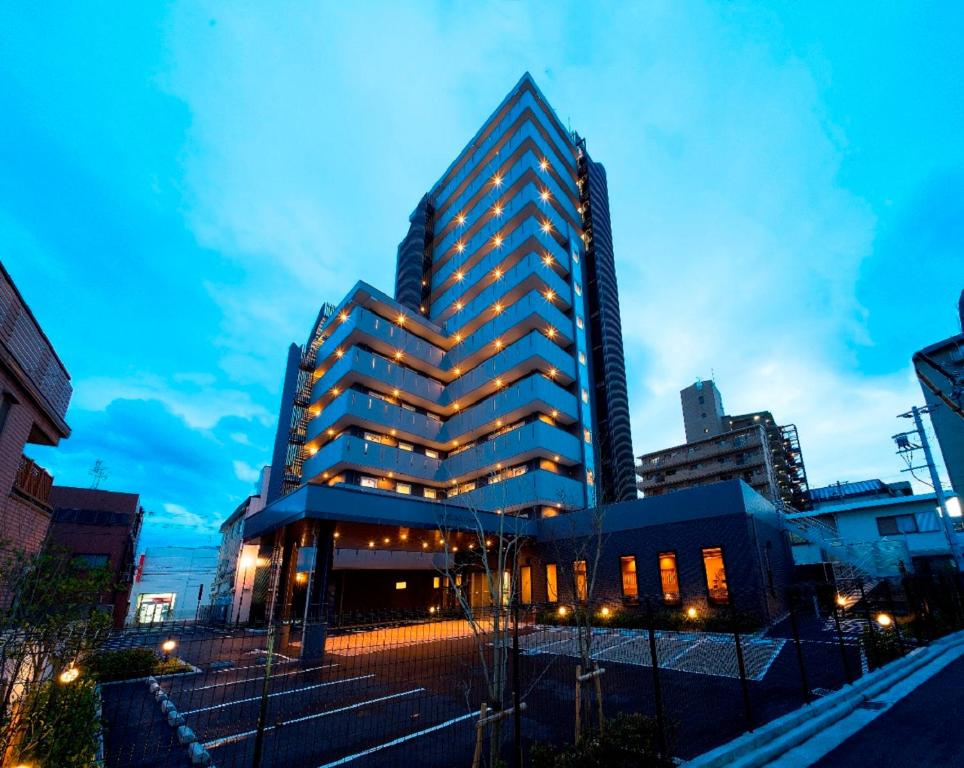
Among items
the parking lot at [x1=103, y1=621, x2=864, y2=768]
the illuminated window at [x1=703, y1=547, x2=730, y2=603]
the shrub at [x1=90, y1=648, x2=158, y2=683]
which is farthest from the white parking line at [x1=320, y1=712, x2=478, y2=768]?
the illuminated window at [x1=703, y1=547, x2=730, y2=603]

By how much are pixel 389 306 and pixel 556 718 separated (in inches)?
1363

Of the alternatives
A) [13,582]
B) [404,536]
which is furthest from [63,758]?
[404,536]

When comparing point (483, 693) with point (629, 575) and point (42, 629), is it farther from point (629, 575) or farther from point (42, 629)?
point (629, 575)

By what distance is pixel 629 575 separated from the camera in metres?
24.4

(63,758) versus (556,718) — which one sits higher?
(63,758)

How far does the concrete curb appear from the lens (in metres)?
5.73

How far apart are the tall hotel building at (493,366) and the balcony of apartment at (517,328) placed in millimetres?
127

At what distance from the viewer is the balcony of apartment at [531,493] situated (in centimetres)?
3209

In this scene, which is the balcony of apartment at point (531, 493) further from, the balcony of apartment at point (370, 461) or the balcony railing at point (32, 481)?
the balcony railing at point (32, 481)

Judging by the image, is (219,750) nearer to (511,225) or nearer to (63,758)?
(63,758)

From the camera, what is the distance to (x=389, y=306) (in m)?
39.1

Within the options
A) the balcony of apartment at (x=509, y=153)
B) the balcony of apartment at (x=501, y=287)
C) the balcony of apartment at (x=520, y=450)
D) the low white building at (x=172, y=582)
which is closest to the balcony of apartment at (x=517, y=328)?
the balcony of apartment at (x=501, y=287)

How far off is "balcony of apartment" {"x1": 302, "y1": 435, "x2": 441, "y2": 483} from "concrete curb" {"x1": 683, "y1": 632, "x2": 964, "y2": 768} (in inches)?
1189

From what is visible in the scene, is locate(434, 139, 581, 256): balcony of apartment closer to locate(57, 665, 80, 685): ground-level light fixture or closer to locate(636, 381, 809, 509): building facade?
locate(636, 381, 809, 509): building facade
